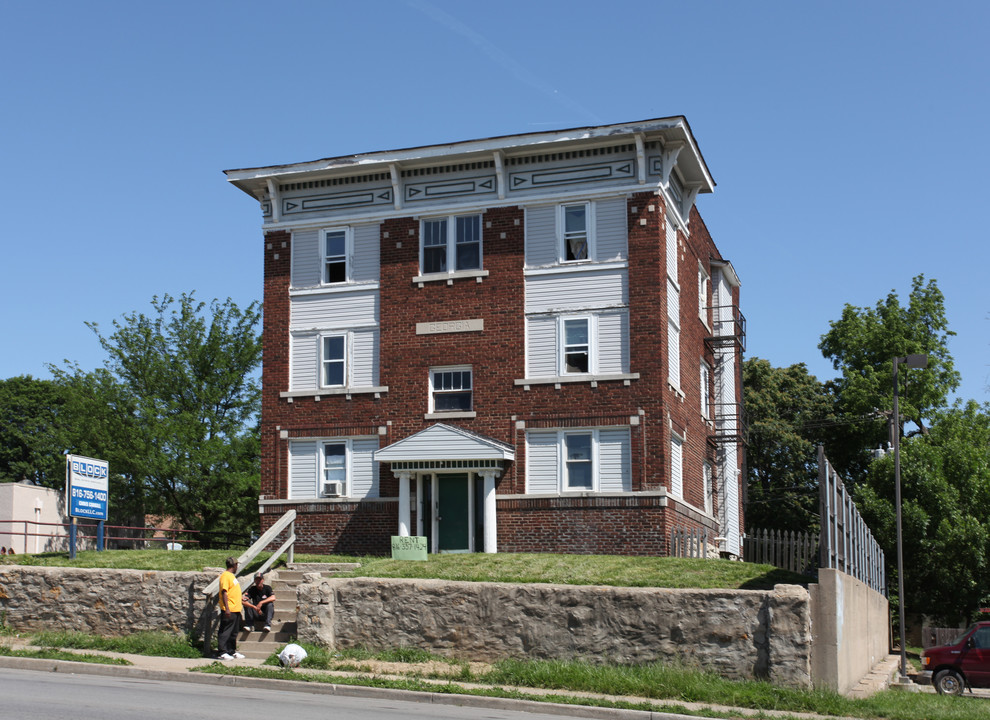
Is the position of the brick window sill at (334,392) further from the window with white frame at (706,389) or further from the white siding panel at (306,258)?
the window with white frame at (706,389)

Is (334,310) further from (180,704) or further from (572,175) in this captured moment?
(180,704)

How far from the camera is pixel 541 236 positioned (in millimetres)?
29438

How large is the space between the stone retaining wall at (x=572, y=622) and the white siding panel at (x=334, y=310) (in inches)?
483

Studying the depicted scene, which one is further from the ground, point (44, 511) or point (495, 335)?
point (495, 335)

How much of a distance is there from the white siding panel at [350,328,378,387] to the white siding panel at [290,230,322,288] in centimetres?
205

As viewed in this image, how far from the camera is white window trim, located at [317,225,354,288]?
101ft

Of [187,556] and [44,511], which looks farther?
[44,511]

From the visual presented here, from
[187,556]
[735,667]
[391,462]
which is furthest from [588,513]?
[735,667]

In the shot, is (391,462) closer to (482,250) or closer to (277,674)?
(482,250)

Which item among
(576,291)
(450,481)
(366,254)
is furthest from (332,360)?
(576,291)

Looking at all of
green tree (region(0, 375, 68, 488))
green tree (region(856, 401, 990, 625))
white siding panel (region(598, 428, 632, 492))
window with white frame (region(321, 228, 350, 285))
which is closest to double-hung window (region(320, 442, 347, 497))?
window with white frame (region(321, 228, 350, 285))

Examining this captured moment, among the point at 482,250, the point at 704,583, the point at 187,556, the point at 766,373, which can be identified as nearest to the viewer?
the point at 704,583

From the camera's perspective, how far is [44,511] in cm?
5112

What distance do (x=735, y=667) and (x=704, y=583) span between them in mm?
2860
